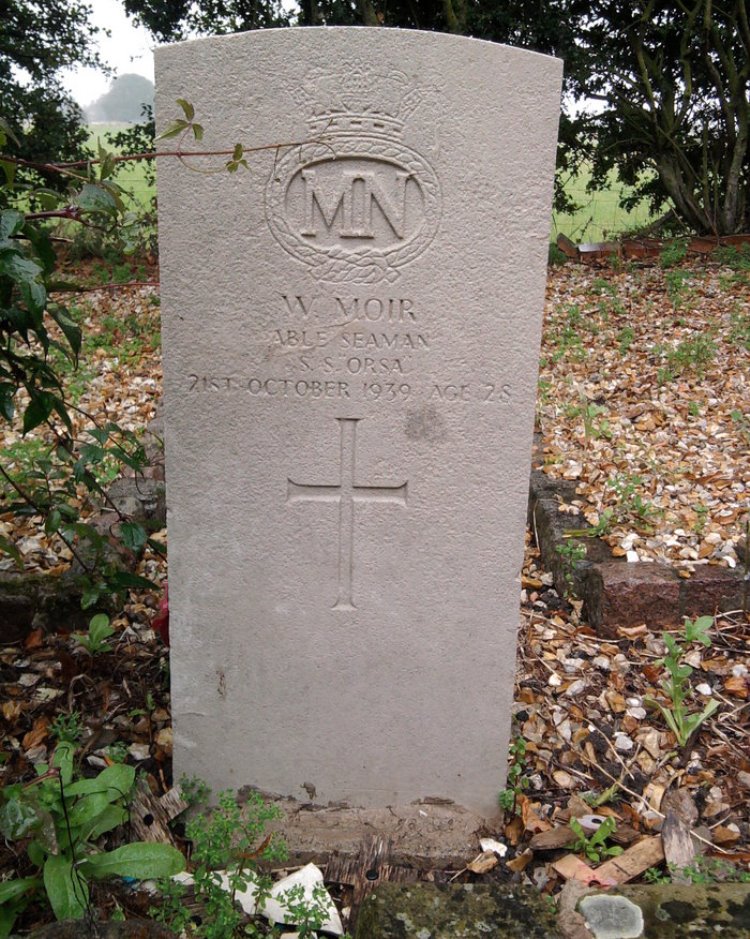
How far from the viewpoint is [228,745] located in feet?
8.23

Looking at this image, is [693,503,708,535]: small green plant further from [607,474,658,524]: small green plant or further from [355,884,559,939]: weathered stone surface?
[355,884,559,939]: weathered stone surface

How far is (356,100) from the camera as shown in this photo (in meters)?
1.98

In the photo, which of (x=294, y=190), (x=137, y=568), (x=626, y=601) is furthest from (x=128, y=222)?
(x=626, y=601)

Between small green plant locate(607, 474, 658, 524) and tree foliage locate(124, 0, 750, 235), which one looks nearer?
small green plant locate(607, 474, 658, 524)

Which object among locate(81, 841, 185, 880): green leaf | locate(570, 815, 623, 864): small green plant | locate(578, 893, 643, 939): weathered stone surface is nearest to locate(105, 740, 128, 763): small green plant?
locate(81, 841, 185, 880): green leaf

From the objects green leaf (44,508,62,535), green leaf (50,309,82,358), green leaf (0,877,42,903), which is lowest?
green leaf (0,877,42,903)

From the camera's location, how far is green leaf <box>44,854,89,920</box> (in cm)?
176

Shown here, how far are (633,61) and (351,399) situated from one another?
28.7 ft

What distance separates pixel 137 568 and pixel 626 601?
1.99 meters

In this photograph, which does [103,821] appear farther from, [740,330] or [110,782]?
[740,330]

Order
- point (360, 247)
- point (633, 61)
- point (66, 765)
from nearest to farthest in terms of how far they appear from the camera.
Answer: point (66, 765) → point (360, 247) → point (633, 61)

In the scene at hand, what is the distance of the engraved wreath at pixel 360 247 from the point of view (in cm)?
202

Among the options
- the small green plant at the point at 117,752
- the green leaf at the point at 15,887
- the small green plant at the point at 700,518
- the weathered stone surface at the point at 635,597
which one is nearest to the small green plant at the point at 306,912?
the green leaf at the point at 15,887

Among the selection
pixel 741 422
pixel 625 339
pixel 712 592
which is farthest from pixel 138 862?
pixel 625 339
